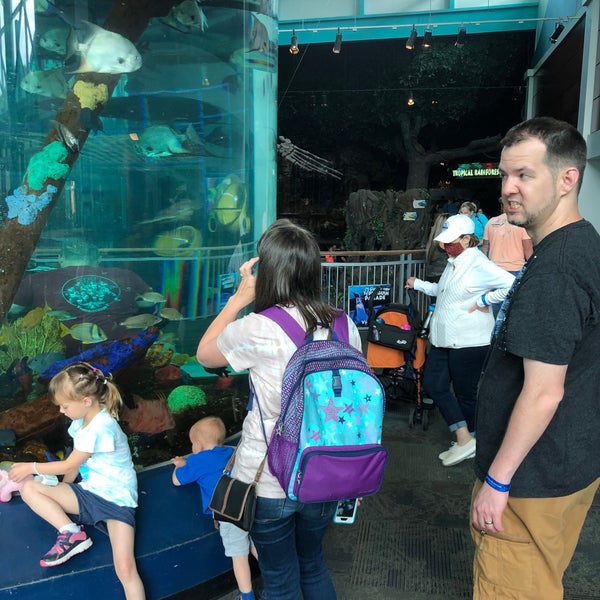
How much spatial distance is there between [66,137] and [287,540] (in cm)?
239

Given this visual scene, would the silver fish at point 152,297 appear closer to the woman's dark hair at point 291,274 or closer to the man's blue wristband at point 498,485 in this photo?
the woman's dark hair at point 291,274

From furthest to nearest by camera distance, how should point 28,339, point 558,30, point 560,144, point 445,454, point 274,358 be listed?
1. point 558,30
2. point 445,454
3. point 28,339
4. point 274,358
5. point 560,144

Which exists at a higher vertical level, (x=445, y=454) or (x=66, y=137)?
(x=66, y=137)

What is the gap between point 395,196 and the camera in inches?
530

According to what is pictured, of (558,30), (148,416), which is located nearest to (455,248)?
(148,416)

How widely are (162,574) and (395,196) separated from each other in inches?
457

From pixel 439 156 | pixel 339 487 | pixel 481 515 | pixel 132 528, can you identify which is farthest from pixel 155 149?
pixel 439 156

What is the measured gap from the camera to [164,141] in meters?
3.54

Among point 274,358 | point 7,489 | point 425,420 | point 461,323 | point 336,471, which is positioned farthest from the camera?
point 425,420

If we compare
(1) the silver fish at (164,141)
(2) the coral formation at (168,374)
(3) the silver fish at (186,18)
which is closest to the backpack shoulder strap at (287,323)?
(1) the silver fish at (164,141)

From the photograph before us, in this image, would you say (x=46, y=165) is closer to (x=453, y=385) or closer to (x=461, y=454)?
(x=453, y=385)

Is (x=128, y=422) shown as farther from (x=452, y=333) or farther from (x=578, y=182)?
(x=578, y=182)

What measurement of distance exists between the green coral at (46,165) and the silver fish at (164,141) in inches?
17.6

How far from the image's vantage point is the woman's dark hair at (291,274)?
→ 208cm
